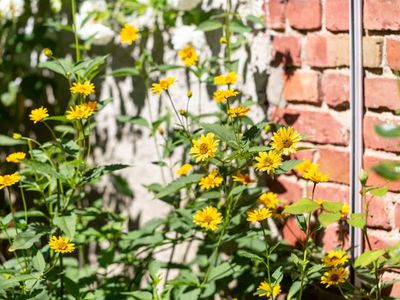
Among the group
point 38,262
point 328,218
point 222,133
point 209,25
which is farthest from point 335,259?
point 209,25

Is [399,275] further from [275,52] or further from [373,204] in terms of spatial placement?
[275,52]

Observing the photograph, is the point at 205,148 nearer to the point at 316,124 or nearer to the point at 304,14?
the point at 316,124

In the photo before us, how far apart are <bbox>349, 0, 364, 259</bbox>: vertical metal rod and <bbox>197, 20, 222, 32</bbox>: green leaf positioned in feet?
1.45

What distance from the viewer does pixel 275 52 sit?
2.08 m

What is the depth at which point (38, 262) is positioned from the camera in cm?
176

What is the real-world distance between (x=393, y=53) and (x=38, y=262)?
1011mm

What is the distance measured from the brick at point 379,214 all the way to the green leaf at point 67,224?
0.75 meters

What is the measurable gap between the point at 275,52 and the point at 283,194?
16.3 inches

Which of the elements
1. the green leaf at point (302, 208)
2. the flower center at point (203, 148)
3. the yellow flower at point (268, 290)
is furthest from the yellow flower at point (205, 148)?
the yellow flower at point (268, 290)

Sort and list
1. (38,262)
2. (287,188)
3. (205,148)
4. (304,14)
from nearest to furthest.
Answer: (205,148), (38,262), (304,14), (287,188)

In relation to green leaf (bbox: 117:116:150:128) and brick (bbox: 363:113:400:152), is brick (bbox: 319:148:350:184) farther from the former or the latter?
green leaf (bbox: 117:116:150:128)

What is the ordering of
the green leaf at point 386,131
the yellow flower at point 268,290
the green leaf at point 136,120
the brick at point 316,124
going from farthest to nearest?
the green leaf at point 136,120 → the brick at point 316,124 → the yellow flower at point 268,290 → the green leaf at point 386,131

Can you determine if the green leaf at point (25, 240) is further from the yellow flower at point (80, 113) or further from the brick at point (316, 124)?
the brick at point (316, 124)

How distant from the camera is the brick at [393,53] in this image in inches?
69.2
